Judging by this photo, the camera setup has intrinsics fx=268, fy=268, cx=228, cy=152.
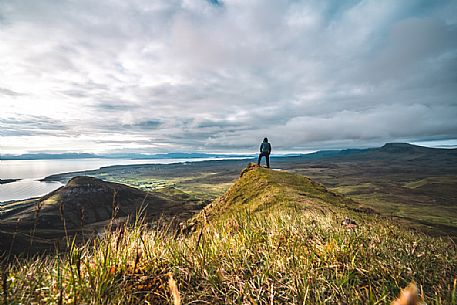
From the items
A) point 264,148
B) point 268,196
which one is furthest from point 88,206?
point 268,196

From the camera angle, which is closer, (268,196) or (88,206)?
(268,196)

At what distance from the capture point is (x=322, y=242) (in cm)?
508

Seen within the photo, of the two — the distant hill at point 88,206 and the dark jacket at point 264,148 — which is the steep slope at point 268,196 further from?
the distant hill at point 88,206

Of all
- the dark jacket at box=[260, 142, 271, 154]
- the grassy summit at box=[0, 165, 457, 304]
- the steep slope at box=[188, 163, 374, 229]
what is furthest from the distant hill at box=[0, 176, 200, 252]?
the grassy summit at box=[0, 165, 457, 304]

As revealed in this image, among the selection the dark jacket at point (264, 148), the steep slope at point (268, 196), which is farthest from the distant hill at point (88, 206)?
the steep slope at point (268, 196)

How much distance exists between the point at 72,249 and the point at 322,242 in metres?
4.25

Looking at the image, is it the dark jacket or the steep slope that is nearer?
the steep slope

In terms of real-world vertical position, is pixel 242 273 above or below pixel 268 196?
above

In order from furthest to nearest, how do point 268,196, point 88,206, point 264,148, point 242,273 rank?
point 88,206 < point 264,148 < point 268,196 < point 242,273

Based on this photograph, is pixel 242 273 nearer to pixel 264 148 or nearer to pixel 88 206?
pixel 264 148

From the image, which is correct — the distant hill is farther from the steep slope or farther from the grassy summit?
the grassy summit

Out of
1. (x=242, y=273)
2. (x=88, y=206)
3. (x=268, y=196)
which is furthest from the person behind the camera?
(x=88, y=206)

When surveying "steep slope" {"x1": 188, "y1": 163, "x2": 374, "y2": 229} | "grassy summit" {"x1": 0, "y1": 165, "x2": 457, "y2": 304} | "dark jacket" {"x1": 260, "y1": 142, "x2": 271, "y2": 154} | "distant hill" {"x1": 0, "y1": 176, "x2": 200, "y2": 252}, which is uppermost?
"dark jacket" {"x1": 260, "y1": 142, "x2": 271, "y2": 154}

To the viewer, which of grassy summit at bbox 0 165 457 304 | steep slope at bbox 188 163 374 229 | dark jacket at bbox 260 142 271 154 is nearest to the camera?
grassy summit at bbox 0 165 457 304
